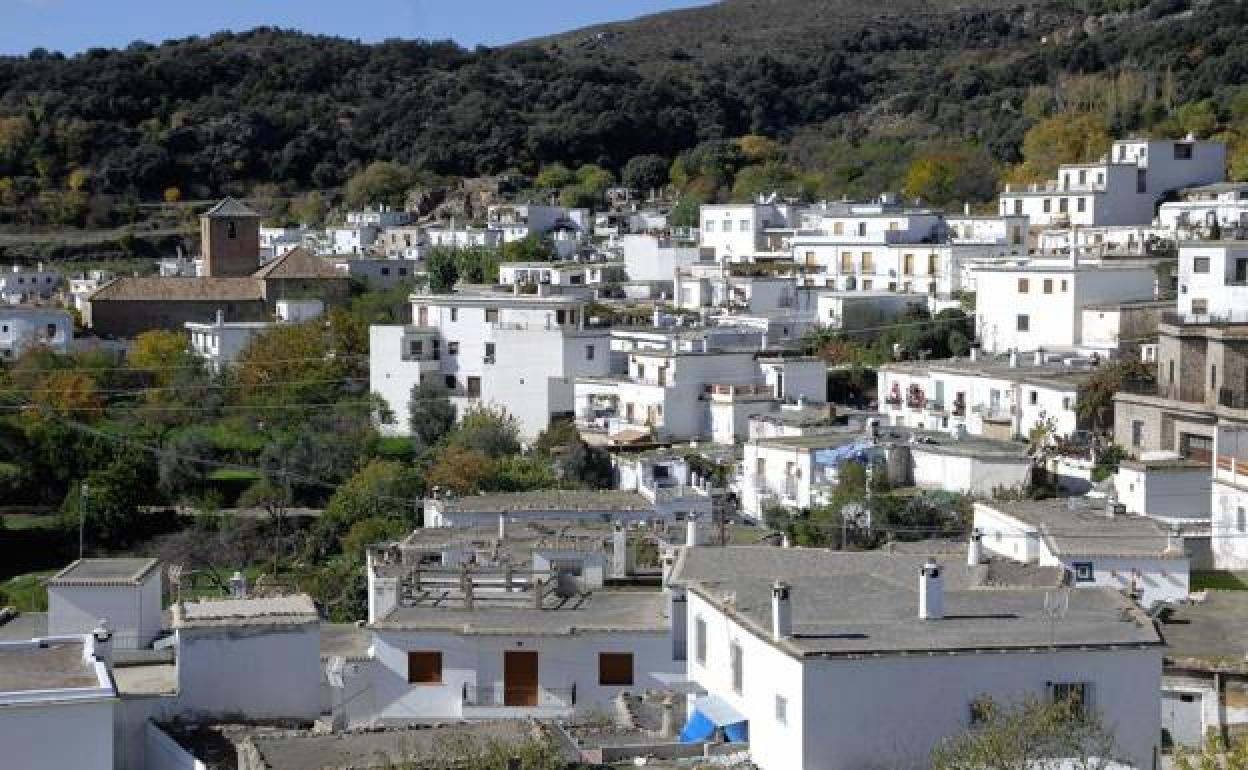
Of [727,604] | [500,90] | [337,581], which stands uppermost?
[500,90]

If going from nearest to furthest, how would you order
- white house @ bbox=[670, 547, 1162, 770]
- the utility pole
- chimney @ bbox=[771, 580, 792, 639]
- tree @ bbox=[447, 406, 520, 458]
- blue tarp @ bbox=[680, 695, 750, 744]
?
white house @ bbox=[670, 547, 1162, 770]
chimney @ bbox=[771, 580, 792, 639]
blue tarp @ bbox=[680, 695, 750, 744]
the utility pole
tree @ bbox=[447, 406, 520, 458]

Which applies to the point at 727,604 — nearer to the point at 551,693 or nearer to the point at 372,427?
the point at 551,693

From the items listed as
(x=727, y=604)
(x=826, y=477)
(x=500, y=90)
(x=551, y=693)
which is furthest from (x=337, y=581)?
(x=500, y=90)

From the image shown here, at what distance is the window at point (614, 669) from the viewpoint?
14555 millimetres

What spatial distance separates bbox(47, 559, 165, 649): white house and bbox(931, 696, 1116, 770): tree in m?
6.42

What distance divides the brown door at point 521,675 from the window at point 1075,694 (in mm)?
4342

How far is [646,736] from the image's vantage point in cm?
1265

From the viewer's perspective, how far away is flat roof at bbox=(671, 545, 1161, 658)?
1184cm

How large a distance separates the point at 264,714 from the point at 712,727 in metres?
3.04

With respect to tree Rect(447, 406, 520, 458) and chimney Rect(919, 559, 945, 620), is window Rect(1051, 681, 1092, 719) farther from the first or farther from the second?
tree Rect(447, 406, 520, 458)

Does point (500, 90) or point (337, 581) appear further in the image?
point (500, 90)

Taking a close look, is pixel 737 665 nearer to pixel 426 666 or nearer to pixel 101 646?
pixel 426 666

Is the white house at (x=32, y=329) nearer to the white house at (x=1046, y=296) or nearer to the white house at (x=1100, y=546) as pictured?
the white house at (x=1046, y=296)

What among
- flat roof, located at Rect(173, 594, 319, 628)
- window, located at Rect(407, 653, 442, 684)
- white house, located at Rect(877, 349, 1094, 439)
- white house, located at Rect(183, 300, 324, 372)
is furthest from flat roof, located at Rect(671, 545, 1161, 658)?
white house, located at Rect(183, 300, 324, 372)
